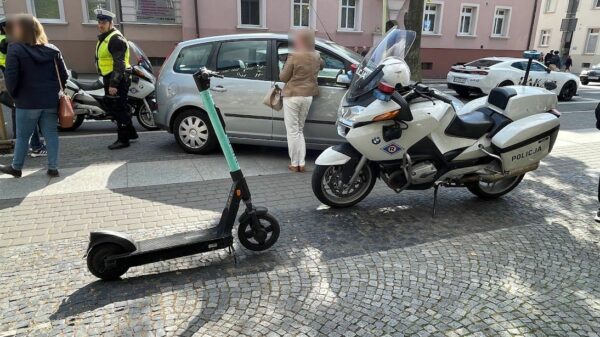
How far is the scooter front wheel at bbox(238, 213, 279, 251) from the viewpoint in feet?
12.0

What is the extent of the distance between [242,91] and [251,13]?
1553cm

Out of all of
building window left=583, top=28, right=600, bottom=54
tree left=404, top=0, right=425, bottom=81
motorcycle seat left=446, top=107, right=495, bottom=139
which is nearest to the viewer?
motorcycle seat left=446, top=107, right=495, bottom=139

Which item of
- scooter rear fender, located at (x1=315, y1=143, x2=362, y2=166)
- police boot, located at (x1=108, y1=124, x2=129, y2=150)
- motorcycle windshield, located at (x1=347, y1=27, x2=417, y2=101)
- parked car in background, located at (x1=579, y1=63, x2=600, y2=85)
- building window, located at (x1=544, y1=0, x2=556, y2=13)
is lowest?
parked car in background, located at (x1=579, y1=63, x2=600, y2=85)

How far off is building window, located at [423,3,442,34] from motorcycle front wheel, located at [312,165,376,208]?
2197 cm

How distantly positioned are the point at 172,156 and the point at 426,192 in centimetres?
370

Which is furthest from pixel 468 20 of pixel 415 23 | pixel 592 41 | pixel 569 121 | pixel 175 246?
pixel 175 246

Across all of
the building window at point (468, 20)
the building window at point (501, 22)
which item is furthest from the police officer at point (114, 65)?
the building window at point (501, 22)

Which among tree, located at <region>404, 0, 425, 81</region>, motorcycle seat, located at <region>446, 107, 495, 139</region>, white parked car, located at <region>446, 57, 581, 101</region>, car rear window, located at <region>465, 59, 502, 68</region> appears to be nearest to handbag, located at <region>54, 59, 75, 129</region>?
motorcycle seat, located at <region>446, 107, 495, 139</region>

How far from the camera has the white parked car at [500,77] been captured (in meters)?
15.2

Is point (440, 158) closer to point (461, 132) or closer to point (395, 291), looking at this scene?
point (461, 132)

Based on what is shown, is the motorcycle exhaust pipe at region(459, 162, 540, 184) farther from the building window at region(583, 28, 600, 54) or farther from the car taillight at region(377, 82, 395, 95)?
the building window at region(583, 28, 600, 54)

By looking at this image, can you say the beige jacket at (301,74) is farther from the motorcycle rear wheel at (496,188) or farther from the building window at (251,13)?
the building window at (251,13)

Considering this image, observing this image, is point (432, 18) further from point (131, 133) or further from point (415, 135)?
point (415, 135)

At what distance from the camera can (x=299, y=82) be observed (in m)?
5.70
